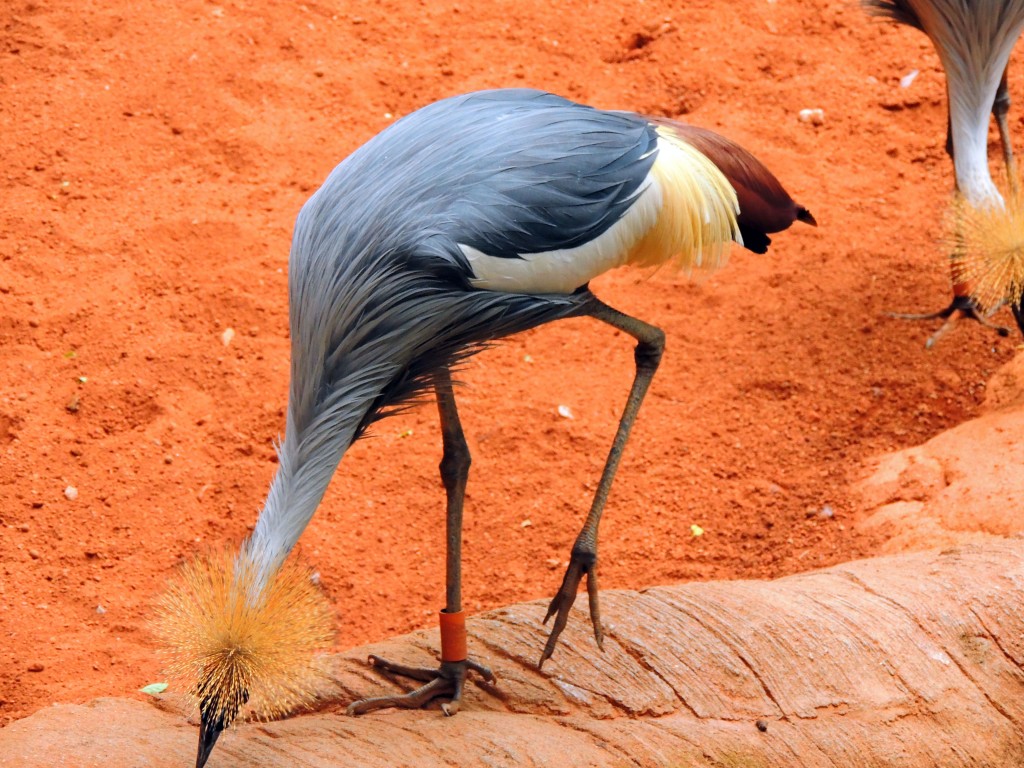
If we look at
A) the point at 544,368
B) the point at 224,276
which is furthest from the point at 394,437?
the point at 224,276

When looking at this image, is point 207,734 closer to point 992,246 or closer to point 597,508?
point 597,508

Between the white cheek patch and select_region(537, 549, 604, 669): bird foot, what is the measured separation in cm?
52

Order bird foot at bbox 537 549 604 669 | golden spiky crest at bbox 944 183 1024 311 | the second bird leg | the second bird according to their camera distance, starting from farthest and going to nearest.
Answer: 1. the second bird leg
2. golden spiky crest at bbox 944 183 1024 311
3. bird foot at bbox 537 549 604 669
4. the second bird

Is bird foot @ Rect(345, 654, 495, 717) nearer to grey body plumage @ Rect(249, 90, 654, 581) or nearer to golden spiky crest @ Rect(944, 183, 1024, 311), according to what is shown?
grey body plumage @ Rect(249, 90, 654, 581)

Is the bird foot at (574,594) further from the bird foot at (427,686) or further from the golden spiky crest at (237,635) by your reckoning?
the golden spiky crest at (237,635)

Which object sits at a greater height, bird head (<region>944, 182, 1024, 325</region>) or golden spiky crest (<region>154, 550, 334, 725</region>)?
bird head (<region>944, 182, 1024, 325</region>)

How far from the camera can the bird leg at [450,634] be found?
229 centimetres

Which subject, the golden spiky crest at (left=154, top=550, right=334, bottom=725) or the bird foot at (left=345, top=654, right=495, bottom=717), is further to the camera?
the bird foot at (left=345, top=654, right=495, bottom=717)

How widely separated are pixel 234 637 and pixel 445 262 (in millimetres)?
698

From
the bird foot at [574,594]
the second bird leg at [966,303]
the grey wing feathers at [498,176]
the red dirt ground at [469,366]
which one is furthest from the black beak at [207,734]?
the second bird leg at [966,303]

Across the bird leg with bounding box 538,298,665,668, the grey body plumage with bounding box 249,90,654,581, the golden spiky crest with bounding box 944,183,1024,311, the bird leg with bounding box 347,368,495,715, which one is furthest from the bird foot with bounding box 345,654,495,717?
the golden spiky crest with bounding box 944,183,1024,311

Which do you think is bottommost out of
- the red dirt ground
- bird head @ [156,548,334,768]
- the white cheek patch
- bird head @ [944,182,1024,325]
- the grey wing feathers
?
the red dirt ground

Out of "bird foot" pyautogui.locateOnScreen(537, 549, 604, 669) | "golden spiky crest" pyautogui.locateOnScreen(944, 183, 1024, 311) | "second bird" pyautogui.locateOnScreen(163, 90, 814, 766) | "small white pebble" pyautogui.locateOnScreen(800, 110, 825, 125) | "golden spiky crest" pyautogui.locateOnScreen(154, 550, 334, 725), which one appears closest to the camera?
"golden spiky crest" pyautogui.locateOnScreen(154, 550, 334, 725)

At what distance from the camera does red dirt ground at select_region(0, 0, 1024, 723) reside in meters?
3.24
